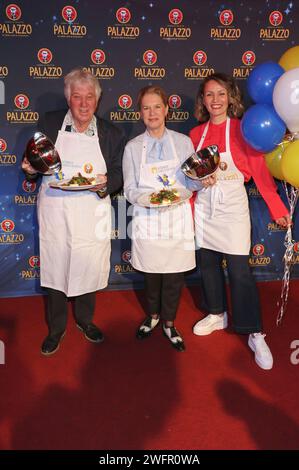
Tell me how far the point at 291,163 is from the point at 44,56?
83.0 inches

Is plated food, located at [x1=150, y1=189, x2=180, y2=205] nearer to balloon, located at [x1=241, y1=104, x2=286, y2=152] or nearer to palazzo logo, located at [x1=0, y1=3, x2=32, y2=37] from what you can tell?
balloon, located at [x1=241, y1=104, x2=286, y2=152]

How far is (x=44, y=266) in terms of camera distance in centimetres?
262

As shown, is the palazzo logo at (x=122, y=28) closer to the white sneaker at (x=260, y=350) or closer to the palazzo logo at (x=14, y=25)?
the palazzo logo at (x=14, y=25)

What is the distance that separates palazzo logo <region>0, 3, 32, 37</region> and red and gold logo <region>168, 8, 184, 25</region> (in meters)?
1.09

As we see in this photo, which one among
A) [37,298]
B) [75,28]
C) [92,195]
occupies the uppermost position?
[75,28]

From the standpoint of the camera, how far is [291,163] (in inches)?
87.9

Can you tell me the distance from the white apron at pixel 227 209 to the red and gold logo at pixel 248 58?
1216 millimetres

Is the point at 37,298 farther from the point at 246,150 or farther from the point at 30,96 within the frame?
the point at 246,150

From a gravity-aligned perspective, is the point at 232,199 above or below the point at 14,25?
below

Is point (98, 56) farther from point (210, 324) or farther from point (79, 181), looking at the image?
point (210, 324)

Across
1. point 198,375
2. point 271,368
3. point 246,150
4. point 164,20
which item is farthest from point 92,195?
point 164,20

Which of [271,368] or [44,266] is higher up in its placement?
[44,266]

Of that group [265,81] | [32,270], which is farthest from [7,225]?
[265,81]

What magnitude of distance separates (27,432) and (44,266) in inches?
38.3
